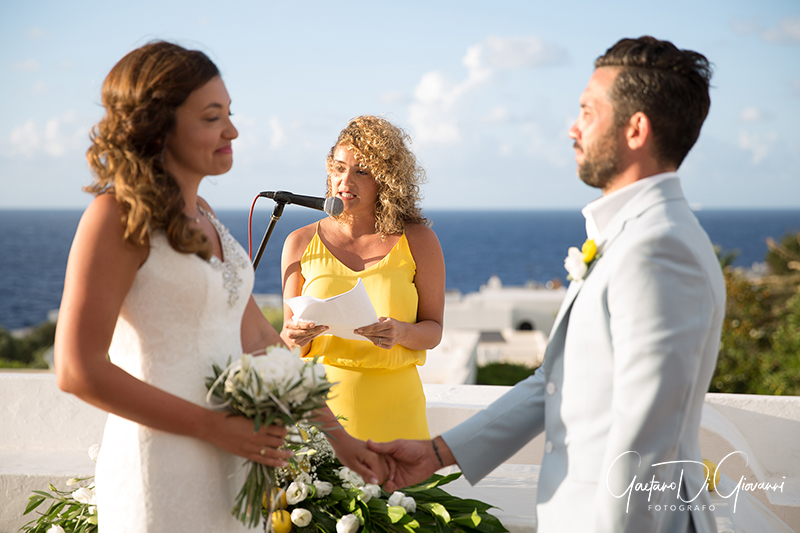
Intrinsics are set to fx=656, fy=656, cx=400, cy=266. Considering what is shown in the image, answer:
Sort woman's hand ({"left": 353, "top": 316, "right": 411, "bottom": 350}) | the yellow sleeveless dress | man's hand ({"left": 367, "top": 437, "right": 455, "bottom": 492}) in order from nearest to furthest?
man's hand ({"left": 367, "top": 437, "right": 455, "bottom": 492}) < woman's hand ({"left": 353, "top": 316, "right": 411, "bottom": 350}) < the yellow sleeveless dress

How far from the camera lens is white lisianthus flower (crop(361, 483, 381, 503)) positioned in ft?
8.54

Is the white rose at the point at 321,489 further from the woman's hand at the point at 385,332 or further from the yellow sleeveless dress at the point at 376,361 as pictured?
the woman's hand at the point at 385,332

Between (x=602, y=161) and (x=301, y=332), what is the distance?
1622 mm

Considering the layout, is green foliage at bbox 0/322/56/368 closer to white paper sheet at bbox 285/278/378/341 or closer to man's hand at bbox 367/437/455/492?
white paper sheet at bbox 285/278/378/341

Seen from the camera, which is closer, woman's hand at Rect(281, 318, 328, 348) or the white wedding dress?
the white wedding dress

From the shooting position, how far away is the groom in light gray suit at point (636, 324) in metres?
1.48

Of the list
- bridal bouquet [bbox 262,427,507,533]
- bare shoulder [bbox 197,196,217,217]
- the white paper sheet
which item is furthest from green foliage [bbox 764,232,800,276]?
bare shoulder [bbox 197,196,217,217]

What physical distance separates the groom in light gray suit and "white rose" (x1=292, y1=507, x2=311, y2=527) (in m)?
1.01

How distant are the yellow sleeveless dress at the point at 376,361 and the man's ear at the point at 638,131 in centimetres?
165

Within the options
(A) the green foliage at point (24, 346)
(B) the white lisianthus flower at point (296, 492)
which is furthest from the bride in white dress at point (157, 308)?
(A) the green foliage at point (24, 346)

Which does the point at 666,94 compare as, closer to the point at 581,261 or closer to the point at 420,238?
the point at 581,261

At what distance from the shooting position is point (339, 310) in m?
2.73

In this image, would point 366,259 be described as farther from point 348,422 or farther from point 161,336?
point 161,336

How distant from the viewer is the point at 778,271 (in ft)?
81.2
